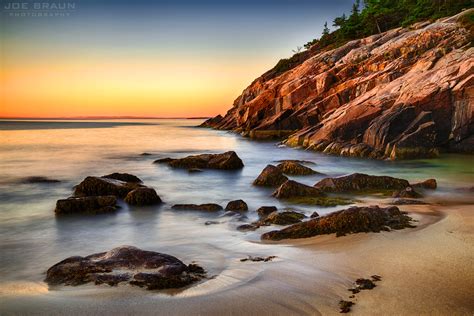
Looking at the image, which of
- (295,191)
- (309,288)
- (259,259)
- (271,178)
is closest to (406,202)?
(295,191)

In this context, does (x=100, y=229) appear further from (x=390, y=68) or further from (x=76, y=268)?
(x=390, y=68)

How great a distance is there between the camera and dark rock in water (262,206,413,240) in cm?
750

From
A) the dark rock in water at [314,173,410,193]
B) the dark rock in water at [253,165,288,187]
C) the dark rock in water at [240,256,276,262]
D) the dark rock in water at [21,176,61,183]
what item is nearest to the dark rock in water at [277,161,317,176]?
the dark rock in water at [253,165,288,187]

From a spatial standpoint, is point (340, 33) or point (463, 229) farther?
point (340, 33)

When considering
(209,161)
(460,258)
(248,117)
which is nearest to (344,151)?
(209,161)

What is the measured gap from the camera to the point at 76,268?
584cm

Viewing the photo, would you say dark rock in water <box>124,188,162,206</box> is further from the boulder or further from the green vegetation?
the green vegetation

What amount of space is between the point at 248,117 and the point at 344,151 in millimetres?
28794

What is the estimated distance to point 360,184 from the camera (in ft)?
42.6

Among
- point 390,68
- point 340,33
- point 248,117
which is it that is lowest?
point 248,117

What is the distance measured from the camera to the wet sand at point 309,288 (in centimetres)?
464

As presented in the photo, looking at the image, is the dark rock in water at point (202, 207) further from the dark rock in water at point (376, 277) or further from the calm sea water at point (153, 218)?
the dark rock in water at point (376, 277)

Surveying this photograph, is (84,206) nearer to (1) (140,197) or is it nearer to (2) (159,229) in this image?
(1) (140,197)

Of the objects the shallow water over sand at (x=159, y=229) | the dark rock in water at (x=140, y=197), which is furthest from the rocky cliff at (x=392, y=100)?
the dark rock in water at (x=140, y=197)
